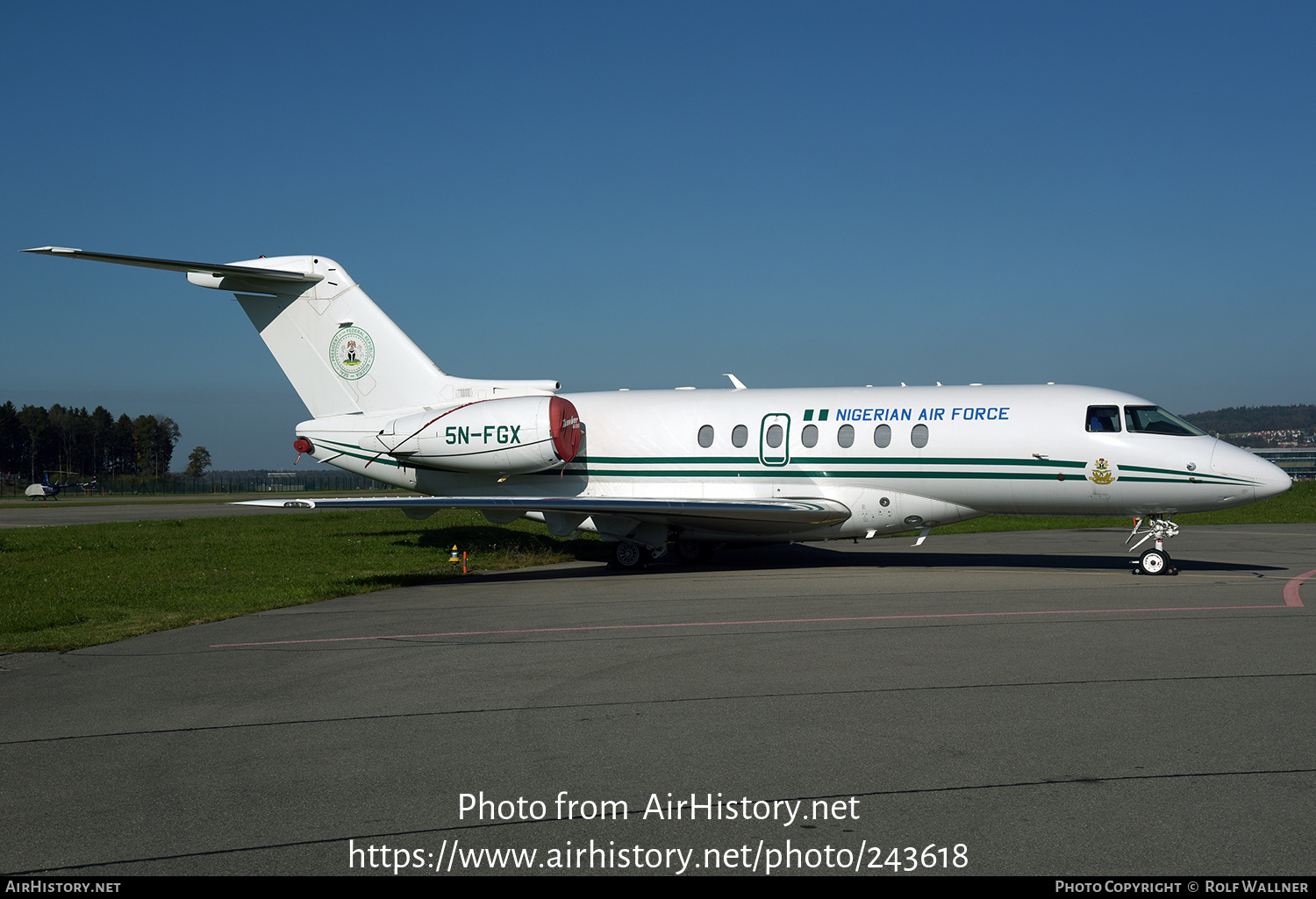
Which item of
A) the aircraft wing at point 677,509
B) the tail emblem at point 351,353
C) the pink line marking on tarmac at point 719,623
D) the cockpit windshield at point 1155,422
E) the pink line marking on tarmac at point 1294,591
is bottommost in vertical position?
the pink line marking on tarmac at point 1294,591

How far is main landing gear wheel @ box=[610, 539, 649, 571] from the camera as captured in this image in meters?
18.7

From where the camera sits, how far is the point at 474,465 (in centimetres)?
1936

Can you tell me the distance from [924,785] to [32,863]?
447cm

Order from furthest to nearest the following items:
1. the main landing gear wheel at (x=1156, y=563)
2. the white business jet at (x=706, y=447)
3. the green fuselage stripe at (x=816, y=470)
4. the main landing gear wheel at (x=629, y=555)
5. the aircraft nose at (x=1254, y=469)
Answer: the main landing gear wheel at (x=629, y=555), the white business jet at (x=706, y=447), the main landing gear wheel at (x=1156, y=563), the green fuselage stripe at (x=816, y=470), the aircraft nose at (x=1254, y=469)

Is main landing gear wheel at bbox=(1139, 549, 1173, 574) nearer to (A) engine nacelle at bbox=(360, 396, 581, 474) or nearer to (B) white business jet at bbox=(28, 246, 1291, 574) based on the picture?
(B) white business jet at bbox=(28, 246, 1291, 574)

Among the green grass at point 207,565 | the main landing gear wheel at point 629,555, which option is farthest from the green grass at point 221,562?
the main landing gear wheel at point 629,555

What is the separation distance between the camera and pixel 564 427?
1906cm

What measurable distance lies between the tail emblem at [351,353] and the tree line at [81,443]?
12034cm

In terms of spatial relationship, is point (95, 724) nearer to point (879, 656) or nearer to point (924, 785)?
point (924, 785)

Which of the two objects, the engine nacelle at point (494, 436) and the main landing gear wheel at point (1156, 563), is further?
the engine nacelle at point (494, 436)

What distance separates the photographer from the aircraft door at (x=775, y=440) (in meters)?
18.1

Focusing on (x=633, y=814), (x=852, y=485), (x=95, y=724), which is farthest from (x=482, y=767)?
(x=852, y=485)

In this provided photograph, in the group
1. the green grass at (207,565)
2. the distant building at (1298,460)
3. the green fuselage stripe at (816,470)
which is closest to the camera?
the green grass at (207,565)

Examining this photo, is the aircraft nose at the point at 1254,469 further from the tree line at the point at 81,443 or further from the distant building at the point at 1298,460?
the tree line at the point at 81,443
